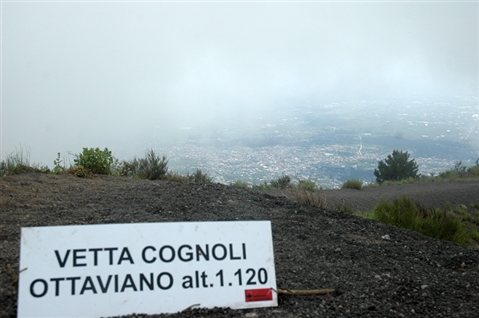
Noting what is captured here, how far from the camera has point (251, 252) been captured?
4645 millimetres

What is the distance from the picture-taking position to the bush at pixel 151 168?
13.6m

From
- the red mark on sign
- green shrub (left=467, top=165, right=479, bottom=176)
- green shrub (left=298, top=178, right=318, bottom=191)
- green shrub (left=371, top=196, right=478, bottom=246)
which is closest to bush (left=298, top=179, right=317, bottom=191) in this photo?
green shrub (left=298, top=178, right=318, bottom=191)

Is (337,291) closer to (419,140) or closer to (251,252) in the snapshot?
(251,252)

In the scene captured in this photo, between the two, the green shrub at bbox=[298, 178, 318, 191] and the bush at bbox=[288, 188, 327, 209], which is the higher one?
the green shrub at bbox=[298, 178, 318, 191]

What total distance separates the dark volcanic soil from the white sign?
0.20 meters

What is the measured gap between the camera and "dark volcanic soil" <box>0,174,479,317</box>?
191 inches

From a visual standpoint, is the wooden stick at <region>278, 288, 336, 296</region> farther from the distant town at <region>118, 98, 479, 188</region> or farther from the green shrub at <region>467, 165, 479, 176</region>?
the green shrub at <region>467, 165, 479, 176</region>

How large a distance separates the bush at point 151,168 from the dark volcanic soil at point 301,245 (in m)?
2.95

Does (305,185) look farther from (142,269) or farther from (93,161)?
(142,269)

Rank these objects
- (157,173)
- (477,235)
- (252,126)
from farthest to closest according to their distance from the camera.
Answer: (252,126), (157,173), (477,235)

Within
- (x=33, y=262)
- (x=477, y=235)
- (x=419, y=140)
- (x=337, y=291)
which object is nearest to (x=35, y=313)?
(x=33, y=262)

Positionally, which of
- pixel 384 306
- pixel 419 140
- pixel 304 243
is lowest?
pixel 384 306

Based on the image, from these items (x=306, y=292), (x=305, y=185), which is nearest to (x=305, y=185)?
(x=305, y=185)

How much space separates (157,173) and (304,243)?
25.2ft
